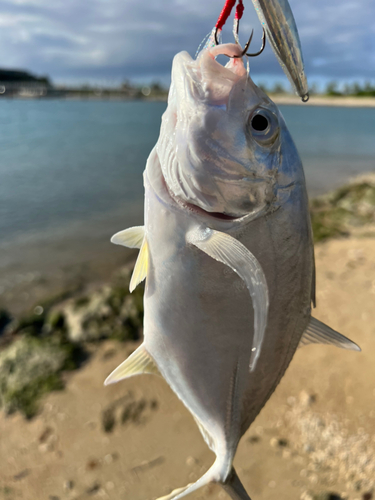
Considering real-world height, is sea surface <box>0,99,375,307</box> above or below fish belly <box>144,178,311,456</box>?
below

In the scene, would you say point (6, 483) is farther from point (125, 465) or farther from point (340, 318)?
point (340, 318)

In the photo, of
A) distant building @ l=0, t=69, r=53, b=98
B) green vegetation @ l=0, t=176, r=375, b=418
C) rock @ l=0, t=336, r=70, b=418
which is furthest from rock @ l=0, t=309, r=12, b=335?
distant building @ l=0, t=69, r=53, b=98

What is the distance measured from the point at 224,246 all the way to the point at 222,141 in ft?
1.15

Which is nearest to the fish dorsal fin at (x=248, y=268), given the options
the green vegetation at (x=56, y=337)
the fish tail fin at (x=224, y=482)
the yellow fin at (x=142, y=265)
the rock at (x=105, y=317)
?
the yellow fin at (x=142, y=265)

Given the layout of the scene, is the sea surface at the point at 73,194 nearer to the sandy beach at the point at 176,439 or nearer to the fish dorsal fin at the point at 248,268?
the sandy beach at the point at 176,439

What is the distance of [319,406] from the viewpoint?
378 centimetres

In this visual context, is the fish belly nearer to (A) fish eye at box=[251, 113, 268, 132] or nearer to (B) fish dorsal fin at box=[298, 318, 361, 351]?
(B) fish dorsal fin at box=[298, 318, 361, 351]

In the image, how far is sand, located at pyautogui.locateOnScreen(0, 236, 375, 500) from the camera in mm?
3215

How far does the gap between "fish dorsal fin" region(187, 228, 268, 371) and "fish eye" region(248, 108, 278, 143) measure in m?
0.36

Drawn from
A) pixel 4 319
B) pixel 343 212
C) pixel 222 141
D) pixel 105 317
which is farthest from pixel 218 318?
pixel 343 212

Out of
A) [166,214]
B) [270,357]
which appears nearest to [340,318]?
[270,357]

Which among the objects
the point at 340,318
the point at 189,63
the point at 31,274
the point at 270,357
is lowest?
the point at 31,274

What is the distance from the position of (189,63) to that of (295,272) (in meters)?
0.83

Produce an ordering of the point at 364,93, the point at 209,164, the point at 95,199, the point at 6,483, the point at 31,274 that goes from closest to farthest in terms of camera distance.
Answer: the point at 209,164 < the point at 6,483 < the point at 31,274 < the point at 95,199 < the point at 364,93
